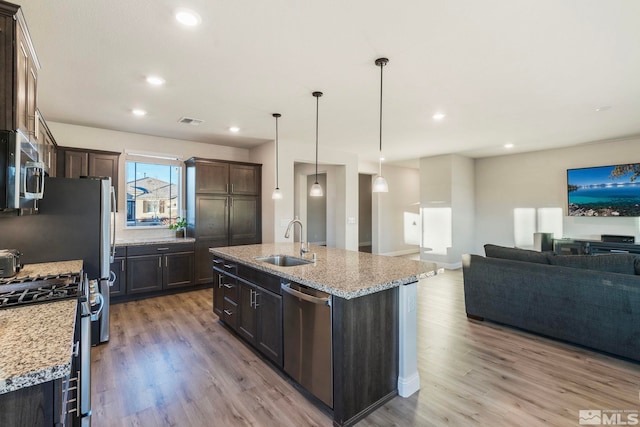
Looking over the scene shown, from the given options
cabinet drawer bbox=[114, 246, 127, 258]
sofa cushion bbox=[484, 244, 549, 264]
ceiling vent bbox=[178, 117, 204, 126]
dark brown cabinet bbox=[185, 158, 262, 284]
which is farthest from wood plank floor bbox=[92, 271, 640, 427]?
ceiling vent bbox=[178, 117, 204, 126]

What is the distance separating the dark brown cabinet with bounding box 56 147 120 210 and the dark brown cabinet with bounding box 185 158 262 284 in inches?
44.6

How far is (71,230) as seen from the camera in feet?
9.91

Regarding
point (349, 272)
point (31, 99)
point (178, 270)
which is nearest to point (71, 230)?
point (31, 99)

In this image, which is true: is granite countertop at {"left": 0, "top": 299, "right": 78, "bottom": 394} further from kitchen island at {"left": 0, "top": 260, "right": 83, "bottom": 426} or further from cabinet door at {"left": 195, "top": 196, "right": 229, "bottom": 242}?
cabinet door at {"left": 195, "top": 196, "right": 229, "bottom": 242}

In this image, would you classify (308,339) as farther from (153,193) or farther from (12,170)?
(153,193)

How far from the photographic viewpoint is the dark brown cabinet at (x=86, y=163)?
4223 millimetres

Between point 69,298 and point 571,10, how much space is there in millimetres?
3501

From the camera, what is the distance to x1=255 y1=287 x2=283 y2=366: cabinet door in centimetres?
250

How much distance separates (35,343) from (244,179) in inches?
184

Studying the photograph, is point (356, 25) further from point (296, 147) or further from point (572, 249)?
point (572, 249)

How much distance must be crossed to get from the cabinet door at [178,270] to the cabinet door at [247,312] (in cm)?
232

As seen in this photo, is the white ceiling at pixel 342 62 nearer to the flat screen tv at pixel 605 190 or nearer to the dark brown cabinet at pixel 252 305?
the flat screen tv at pixel 605 190

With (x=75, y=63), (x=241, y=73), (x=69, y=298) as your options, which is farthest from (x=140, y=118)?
(x=69, y=298)

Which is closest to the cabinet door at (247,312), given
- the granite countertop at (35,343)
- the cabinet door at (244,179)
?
the granite countertop at (35,343)
